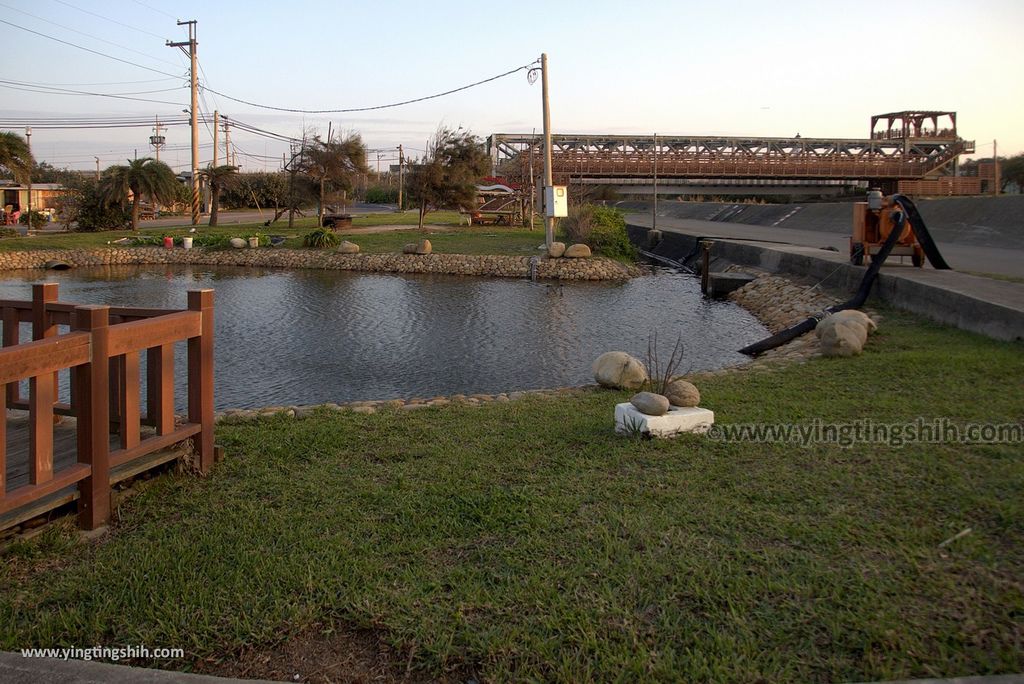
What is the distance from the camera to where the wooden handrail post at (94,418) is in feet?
16.6

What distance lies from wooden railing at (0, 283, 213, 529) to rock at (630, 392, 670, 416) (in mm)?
3252

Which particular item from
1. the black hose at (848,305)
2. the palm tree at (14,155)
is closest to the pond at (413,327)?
the black hose at (848,305)

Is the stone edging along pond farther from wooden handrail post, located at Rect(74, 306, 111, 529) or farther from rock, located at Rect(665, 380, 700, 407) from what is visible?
wooden handrail post, located at Rect(74, 306, 111, 529)

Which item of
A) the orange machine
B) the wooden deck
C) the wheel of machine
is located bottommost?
the wooden deck

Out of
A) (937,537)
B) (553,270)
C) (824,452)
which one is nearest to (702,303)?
(553,270)

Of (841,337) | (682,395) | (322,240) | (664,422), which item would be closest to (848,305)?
(841,337)

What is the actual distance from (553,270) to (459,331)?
522 inches

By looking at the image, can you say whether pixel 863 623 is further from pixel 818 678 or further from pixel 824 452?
pixel 824 452

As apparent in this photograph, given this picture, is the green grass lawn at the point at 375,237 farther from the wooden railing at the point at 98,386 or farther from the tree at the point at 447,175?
the wooden railing at the point at 98,386

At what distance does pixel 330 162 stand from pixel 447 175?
612 cm

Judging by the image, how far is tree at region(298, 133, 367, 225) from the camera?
40.7m

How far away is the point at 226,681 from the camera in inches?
130

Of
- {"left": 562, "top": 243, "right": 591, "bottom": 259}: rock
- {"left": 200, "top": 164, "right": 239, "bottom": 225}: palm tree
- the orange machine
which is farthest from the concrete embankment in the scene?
{"left": 200, "top": 164, "right": 239, "bottom": 225}: palm tree

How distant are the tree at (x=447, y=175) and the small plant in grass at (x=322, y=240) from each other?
791 centimetres
